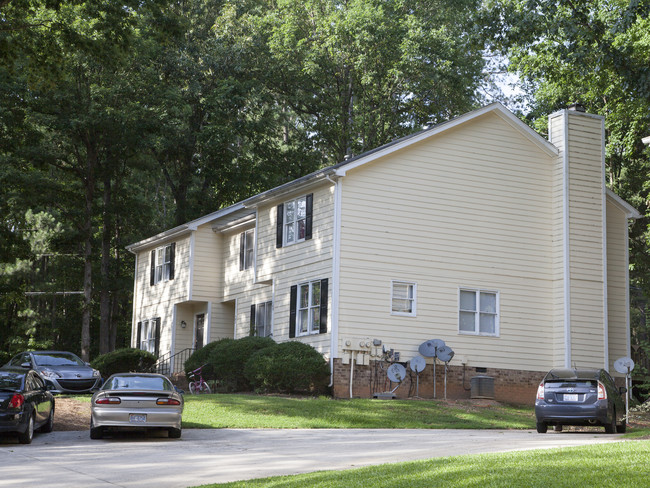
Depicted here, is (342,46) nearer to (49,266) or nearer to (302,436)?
(49,266)

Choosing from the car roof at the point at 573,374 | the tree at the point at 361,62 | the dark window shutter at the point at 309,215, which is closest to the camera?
the car roof at the point at 573,374

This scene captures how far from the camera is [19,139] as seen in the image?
142 feet

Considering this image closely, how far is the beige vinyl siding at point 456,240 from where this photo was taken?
28734 millimetres

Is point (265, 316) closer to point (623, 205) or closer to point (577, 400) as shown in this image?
point (623, 205)

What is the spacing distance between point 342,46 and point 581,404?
101ft

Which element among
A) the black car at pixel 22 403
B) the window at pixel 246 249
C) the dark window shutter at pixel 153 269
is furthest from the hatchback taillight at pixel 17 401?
the dark window shutter at pixel 153 269

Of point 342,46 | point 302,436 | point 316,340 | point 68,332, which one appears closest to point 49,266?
point 68,332

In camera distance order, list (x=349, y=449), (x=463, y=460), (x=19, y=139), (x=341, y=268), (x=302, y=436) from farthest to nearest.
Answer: (x=19, y=139) < (x=341, y=268) < (x=302, y=436) < (x=349, y=449) < (x=463, y=460)

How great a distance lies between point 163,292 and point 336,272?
47.1ft

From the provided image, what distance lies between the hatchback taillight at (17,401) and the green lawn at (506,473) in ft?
24.7

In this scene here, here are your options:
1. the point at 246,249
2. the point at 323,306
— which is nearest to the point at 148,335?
the point at 246,249

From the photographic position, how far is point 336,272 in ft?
92.6

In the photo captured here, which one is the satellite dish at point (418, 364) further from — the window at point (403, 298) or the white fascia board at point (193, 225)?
the white fascia board at point (193, 225)

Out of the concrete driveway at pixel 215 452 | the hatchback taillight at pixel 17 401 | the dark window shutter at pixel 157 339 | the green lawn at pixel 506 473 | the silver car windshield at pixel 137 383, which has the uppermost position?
the dark window shutter at pixel 157 339
